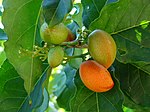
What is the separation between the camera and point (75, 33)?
125cm

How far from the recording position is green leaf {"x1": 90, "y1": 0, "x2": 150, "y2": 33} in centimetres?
117

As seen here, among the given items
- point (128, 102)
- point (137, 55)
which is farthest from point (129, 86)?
point (137, 55)

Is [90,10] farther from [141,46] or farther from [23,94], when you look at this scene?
[23,94]

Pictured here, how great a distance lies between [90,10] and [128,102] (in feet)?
1.01

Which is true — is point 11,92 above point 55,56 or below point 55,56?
below

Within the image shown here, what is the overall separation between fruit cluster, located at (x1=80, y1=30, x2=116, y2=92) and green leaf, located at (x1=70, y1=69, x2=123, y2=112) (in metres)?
0.15

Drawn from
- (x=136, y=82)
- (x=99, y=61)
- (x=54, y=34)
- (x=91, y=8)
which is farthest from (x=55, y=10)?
(x=136, y=82)

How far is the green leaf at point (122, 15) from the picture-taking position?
46.3 inches

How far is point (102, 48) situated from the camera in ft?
3.59

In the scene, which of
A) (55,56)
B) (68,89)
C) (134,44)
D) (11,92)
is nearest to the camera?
(55,56)

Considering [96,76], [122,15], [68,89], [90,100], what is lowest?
[68,89]

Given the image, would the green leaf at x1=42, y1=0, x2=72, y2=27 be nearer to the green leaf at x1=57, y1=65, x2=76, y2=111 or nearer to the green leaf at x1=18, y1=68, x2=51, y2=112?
the green leaf at x1=18, y1=68, x2=51, y2=112

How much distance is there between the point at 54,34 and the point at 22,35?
202mm

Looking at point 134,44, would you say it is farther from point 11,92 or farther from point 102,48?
point 11,92
